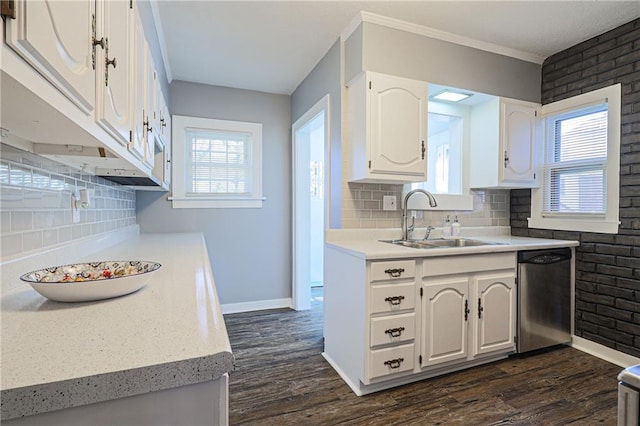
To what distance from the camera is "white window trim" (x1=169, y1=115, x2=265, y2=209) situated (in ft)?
10.8

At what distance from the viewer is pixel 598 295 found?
2.46 meters

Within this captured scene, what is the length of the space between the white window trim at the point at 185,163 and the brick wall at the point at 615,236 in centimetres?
297

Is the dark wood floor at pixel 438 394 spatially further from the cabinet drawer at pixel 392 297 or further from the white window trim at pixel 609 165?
the white window trim at pixel 609 165

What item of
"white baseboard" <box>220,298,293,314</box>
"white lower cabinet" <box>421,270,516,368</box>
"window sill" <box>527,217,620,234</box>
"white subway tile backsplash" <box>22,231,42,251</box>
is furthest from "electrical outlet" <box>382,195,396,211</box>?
"white subway tile backsplash" <box>22,231,42,251</box>

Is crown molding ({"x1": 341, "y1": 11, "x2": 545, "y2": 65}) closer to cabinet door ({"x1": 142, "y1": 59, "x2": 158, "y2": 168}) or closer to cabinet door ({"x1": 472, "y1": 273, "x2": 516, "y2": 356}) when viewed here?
cabinet door ({"x1": 142, "y1": 59, "x2": 158, "y2": 168})

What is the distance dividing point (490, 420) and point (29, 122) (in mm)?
2321

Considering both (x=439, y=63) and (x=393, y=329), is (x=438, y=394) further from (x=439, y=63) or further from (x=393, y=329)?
(x=439, y=63)

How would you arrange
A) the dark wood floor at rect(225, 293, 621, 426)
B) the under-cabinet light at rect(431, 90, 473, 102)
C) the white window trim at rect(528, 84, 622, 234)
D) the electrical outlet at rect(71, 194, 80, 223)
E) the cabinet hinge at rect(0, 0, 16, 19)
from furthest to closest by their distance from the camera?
the under-cabinet light at rect(431, 90, 473, 102)
the white window trim at rect(528, 84, 622, 234)
the dark wood floor at rect(225, 293, 621, 426)
the electrical outlet at rect(71, 194, 80, 223)
the cabinet hinge at rect(0, 0, 16, 19)

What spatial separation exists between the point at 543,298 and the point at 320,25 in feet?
8.89

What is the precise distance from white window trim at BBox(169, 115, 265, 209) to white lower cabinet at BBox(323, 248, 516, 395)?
1.60 m

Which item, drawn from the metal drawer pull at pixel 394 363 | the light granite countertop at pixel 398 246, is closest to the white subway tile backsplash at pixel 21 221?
the light granite countertop at pixel 398 246

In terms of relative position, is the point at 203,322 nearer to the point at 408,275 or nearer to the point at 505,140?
the point at 408,275

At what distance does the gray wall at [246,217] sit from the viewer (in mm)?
3293

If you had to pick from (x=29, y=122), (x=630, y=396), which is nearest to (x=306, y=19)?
(x=29, y=122)
